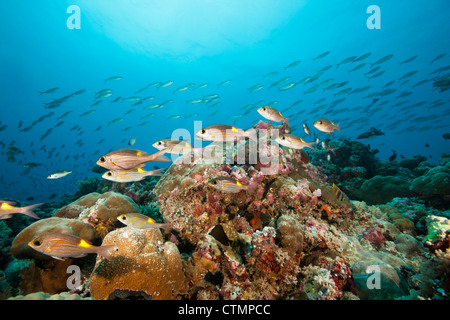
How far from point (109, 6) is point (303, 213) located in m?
61.1

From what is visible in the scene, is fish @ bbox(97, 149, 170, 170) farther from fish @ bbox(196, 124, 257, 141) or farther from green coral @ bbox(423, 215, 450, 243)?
green coral @ bbox(423, 215, 450, 243)

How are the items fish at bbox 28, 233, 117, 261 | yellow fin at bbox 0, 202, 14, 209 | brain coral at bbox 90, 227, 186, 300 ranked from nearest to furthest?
fish at bbox 28, 233, 117, 261 < brain coral at bbox 90, 227, 186, 300 < yellow fin at bbox 0, 202, 14, 209

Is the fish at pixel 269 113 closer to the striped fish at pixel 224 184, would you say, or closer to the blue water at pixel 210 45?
the striped fish at pixel 224 184

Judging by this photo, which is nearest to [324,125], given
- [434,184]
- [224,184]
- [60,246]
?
[224,184]

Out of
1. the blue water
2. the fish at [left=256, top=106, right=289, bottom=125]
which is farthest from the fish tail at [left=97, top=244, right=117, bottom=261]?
the blue water

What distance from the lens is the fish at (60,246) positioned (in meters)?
2.41

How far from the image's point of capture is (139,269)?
2.89 meters

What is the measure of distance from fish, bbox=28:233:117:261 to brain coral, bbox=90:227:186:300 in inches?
16.7

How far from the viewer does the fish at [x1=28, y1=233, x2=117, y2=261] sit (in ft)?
7.92

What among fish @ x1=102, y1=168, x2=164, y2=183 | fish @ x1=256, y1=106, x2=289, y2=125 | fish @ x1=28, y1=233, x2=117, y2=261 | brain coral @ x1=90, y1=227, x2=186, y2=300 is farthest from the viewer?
fish @ x1=256, y1=106, x2=289, y2=125

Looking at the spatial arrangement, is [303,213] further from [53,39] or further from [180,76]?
[53,39]

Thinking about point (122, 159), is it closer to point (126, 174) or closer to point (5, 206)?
point (126, 174)

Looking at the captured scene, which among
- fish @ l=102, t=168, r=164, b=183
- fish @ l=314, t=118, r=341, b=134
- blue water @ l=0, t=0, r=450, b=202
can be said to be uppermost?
blue water @ l=0, t=0, r=450, b=202

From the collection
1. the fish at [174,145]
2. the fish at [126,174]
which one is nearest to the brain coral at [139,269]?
the fish at [126,174]
